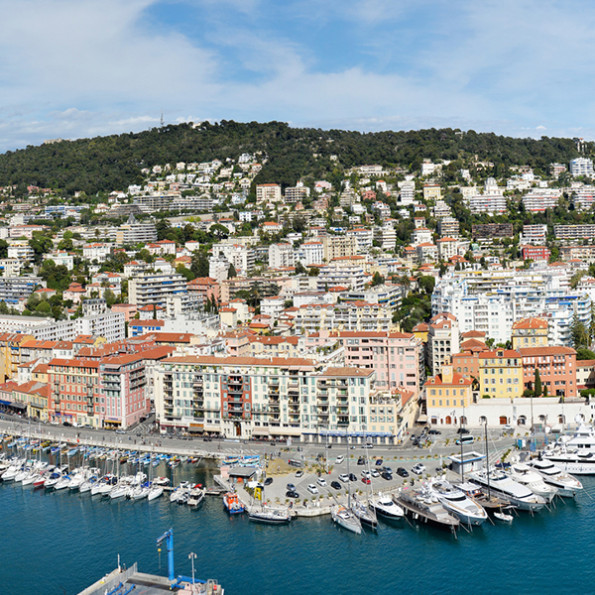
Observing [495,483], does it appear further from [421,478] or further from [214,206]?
[214,206]

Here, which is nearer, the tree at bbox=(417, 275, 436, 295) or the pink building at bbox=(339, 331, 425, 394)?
the pink building at bbox=(339, 331, 425, 394)

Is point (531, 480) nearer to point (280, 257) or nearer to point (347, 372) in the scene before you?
point (347, 372)

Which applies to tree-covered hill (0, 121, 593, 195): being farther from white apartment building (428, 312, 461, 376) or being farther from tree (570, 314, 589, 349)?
white apartment building (428, 312, 461, 376)

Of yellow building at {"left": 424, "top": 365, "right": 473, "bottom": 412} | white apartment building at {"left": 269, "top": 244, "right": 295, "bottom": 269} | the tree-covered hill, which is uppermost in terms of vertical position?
the tree-covered hill

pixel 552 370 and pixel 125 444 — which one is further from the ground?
pixel 552 370

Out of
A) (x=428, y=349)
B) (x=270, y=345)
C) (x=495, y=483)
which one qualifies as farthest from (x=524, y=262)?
(x=495, y=483)

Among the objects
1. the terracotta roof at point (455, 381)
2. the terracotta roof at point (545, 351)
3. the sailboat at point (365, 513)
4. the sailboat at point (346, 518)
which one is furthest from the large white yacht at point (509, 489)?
the terracotta roof at point (545, 351)

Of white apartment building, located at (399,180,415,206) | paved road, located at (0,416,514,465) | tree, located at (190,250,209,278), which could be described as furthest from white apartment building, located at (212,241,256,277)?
paved road, located at (0,416,514,465)
